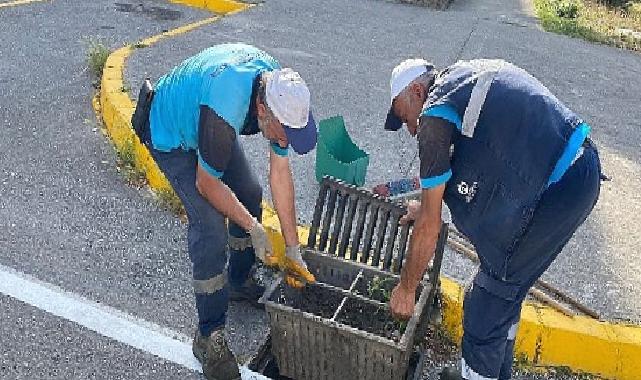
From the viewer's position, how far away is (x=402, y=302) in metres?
3.15

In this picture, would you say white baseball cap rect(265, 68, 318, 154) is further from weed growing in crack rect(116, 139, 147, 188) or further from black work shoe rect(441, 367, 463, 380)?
weed growing in crack rect(116, 139, 147, 188)

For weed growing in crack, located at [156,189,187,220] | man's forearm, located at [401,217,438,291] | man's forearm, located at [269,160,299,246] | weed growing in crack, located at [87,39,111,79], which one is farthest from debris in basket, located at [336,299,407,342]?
weed growing in crack, located at [87,39,111,79]

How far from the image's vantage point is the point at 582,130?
2.72 metres

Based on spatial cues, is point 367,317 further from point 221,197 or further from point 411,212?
point 221,197

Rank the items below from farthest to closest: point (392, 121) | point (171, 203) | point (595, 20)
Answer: point (595, 20) → point (171, 203) → point (392, 121)

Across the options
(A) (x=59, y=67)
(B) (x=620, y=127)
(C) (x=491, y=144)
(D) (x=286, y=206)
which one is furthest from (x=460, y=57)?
(C) (x=491, y=144)

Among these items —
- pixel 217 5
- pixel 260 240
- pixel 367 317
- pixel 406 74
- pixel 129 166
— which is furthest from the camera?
pixel 217 5

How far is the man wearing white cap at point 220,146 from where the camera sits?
2.92 meters

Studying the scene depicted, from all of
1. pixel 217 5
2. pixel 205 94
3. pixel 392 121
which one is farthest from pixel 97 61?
pixel 392 121

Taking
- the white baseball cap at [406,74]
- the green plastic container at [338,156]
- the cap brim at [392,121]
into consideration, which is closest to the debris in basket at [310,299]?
the cap brim at [392,121]

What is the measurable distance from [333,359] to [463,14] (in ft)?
27.1

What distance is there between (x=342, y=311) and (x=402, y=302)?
1.10ft

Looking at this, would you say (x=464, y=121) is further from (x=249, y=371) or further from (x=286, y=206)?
(x=249, y=371)

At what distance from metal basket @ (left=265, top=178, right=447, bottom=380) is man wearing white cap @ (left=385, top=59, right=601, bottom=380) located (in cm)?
43
